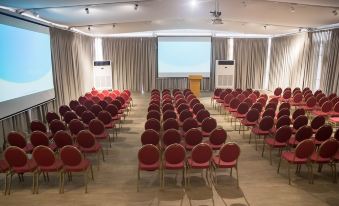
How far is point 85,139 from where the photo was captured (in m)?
5.62

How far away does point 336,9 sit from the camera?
8930 mm

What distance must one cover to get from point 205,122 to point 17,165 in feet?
13.8

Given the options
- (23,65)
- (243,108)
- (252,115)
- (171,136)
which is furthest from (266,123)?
(23,65)

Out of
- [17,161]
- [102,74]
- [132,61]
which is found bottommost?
[17,161]

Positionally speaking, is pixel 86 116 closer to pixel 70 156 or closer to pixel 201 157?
pixel 70 156

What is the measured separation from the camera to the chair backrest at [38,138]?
5.58m

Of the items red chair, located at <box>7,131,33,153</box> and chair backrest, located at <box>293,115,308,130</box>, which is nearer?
red chair, located at <box>7,131,33,153</box>

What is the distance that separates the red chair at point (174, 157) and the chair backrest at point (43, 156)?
1988mm

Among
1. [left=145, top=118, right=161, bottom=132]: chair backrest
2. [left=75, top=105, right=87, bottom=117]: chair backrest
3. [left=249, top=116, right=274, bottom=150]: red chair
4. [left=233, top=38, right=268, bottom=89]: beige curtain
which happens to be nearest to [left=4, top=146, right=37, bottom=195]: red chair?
[left=145, top=118, right=161, bottom=132]: chair backrest

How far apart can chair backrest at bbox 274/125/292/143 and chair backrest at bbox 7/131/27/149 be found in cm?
539

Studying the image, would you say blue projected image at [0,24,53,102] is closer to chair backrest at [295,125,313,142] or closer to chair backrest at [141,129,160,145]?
chair backrest at [141,129,160,145]

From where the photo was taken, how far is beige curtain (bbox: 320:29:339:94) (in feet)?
38.2

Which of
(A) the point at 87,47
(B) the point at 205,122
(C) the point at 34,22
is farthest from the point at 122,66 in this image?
(B) the point at 205,122

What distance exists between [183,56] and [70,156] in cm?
1300
